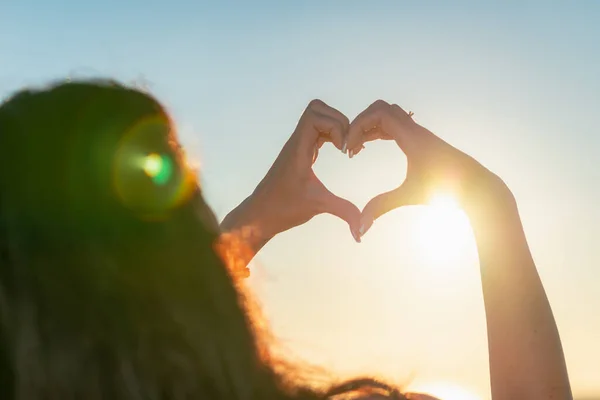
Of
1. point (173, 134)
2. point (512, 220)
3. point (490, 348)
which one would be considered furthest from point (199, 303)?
point (512, 220)

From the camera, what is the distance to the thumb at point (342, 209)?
431 cm

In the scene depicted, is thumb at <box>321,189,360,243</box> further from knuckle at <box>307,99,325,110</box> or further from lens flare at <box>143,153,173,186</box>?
lens flare at <box>143,153,173,186</box>

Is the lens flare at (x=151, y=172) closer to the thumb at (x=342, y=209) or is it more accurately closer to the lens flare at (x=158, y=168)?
the lens flare at (x=158, y=168)

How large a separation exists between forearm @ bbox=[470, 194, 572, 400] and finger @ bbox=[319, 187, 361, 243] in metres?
0.69

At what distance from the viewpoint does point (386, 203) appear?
434 cm

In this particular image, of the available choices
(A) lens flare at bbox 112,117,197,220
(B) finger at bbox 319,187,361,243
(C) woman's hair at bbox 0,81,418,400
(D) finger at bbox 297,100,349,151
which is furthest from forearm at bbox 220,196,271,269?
(C) woman's hair at bbox 0,81,418,400

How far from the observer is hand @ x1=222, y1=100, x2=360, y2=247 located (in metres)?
4.41

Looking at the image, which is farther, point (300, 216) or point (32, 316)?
point (300, 216)

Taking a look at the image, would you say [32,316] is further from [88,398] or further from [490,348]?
[490,348]

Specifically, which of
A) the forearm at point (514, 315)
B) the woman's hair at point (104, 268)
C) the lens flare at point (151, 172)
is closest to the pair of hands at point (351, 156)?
the forearm at point (514, 315)

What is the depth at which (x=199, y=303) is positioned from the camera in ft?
8.93

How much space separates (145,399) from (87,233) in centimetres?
59

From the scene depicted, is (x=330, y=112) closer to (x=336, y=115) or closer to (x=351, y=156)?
(x=336, y=115)

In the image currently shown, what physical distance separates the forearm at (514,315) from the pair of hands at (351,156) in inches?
8.6
